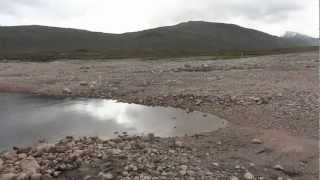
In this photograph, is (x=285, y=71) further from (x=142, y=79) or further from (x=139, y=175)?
(x=139, y=175)

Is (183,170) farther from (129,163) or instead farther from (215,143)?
(215,143)

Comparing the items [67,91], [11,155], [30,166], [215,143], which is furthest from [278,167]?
[67,91]

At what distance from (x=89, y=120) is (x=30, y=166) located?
9.16 m

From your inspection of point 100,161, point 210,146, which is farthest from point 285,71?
point 100,161

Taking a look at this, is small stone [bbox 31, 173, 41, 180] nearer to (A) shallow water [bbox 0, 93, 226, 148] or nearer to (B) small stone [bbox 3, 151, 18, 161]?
(B) small stone [bbox 3, 151, 18, 161]

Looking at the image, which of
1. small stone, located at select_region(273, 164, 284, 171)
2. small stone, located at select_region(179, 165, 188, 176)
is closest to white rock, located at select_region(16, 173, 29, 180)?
small stone, located at select_region(179, 165, 188, 176)

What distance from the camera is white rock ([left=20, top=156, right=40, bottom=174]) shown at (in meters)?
13.3

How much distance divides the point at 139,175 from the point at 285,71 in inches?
967

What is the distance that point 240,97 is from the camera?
25078mm

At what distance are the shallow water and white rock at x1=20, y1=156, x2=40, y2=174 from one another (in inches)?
163

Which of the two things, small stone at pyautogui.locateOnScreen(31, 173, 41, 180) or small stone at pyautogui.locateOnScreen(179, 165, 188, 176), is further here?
small stone at pyautogui.locateOnScreen(179, 165, 188, 176)

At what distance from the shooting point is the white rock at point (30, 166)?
13327 mm

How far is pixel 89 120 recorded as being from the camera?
22734 millimetres

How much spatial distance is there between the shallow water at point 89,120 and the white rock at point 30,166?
4.13m
